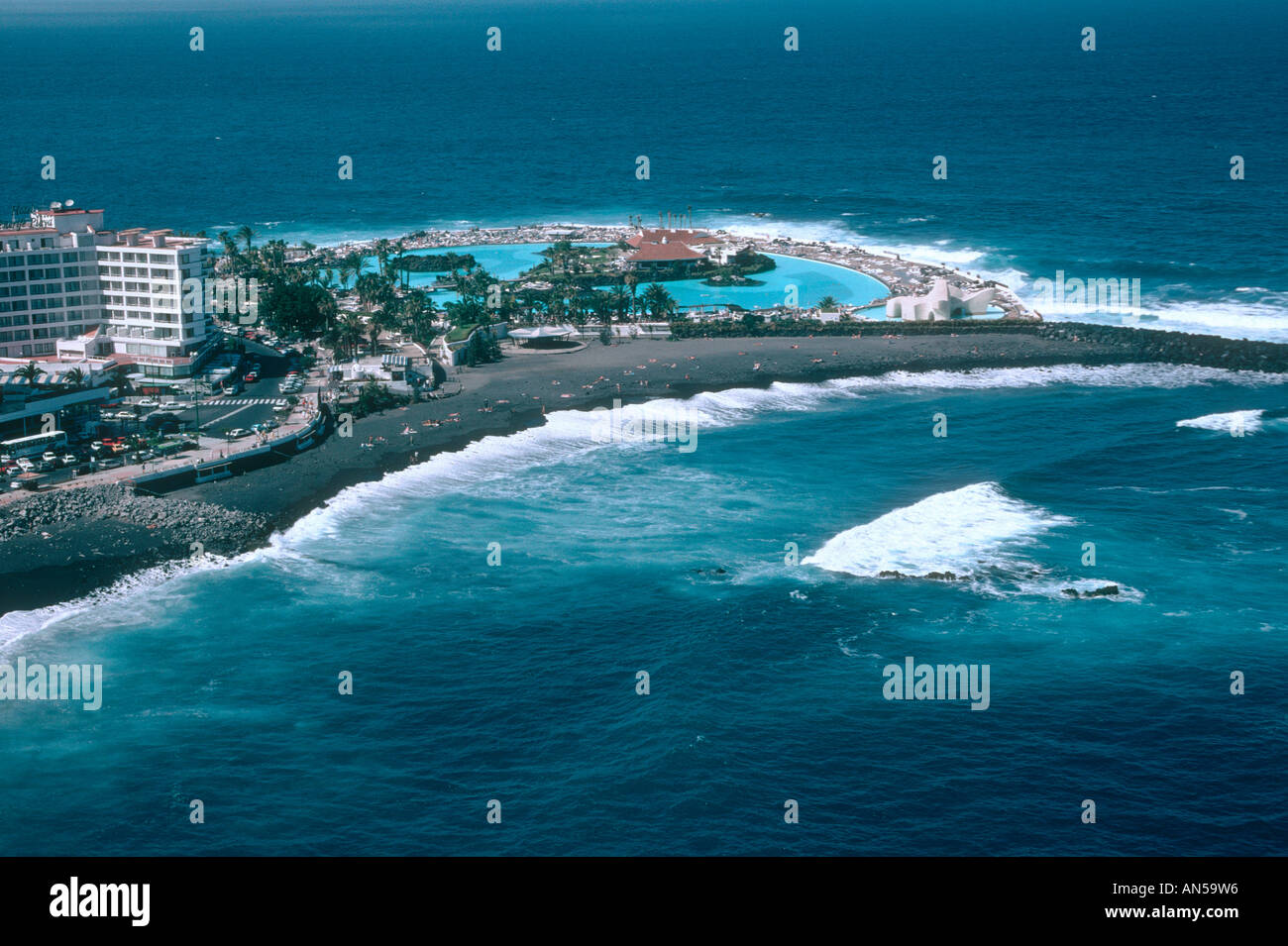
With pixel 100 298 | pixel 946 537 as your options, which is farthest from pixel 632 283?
pixel 946 537

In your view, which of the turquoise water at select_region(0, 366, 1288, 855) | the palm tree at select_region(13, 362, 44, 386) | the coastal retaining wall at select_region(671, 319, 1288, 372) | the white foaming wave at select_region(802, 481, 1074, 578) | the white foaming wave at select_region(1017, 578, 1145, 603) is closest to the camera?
the turquoise water at select_region(0, 366, 1288, 855)

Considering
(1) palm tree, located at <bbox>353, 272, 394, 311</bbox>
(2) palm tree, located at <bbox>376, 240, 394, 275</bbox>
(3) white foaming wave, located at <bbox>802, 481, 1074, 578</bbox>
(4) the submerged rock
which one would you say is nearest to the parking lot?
(1) palm tree, located at <bbox>353, 272, 394, 311</bbox>

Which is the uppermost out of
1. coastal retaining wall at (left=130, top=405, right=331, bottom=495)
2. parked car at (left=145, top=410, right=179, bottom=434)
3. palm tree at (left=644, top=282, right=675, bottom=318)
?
palm tree at (left=644, top=282, right=675, bottom=318)

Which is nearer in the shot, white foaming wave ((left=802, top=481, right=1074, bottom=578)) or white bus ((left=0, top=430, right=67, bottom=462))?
white foaming wave ((left=802, top=481, right=1074, bottom=578))

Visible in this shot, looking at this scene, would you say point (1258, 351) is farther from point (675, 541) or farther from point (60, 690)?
point (60, 690)

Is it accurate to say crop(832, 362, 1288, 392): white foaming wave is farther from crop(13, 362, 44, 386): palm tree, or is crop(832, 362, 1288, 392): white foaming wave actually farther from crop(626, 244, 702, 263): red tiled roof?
crop(13, 362, 44, 386): palm tree

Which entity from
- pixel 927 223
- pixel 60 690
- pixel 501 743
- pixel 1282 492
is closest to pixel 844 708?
pixel 501 743
